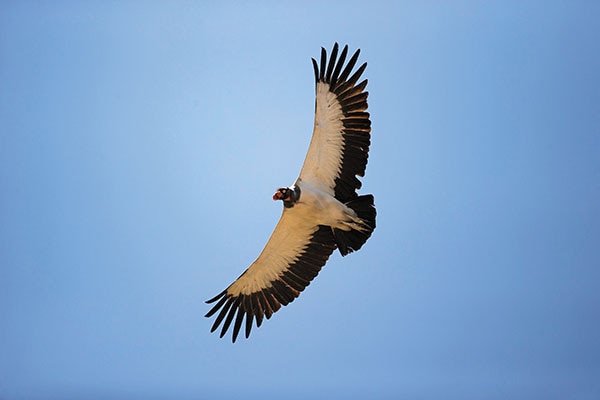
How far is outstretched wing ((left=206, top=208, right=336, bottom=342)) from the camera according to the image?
14.2m

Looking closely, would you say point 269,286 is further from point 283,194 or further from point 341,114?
point 341,114

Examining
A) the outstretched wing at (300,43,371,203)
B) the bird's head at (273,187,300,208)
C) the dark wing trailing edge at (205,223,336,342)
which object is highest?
the outstretched wing at (300,43,371,203)

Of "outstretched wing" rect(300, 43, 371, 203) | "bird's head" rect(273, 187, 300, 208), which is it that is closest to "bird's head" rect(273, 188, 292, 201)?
"bird's head" rect(273, 187, 300, 208)

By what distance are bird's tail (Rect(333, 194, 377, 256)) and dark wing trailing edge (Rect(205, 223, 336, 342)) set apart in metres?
0.51

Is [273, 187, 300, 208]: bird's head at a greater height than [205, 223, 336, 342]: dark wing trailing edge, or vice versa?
[273, 187, 300, 208]: bird's head

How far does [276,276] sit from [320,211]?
67.2 inches

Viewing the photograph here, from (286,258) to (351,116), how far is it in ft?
9.54

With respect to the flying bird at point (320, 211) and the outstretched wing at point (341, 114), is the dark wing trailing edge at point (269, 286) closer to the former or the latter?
A: the flying bird at point (320, 211)

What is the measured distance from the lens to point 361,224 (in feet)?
44.3

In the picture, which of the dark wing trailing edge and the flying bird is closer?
the flying bird

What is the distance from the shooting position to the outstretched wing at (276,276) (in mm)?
14203

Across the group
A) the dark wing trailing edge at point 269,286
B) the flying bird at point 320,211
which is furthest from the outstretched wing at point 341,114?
the dark wing trailing edge at point 269,286

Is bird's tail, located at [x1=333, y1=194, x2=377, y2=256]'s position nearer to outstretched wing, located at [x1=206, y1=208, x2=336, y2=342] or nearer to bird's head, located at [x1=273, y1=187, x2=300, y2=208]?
outstretched wing, located at [x1=206, y1=208, x2=336, y2=342]

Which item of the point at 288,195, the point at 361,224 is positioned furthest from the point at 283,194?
the point at 361,224
